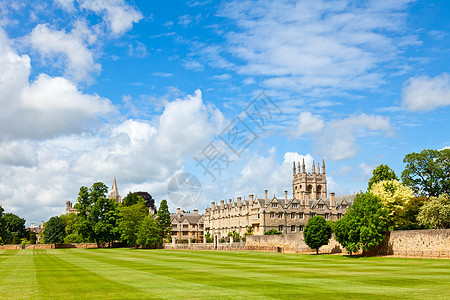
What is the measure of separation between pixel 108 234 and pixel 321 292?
84.6 meters

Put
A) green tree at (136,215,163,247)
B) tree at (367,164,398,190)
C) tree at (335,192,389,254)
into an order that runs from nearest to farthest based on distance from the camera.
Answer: tree at (335,192,389,254), tree at (367,164,398,190), green tree at (136,215,163,247)

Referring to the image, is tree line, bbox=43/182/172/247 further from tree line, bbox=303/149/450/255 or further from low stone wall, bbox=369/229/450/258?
low stone wall, bbox=369/229/450/258

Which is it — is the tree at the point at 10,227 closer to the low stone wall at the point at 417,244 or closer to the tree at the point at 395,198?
the tree at the point at 395,198

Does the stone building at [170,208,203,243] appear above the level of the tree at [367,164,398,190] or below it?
below

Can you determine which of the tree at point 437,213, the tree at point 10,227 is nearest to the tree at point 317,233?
the tree at point 437,213

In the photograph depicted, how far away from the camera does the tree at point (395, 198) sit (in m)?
61.5

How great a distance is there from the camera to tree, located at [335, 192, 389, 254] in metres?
51.2

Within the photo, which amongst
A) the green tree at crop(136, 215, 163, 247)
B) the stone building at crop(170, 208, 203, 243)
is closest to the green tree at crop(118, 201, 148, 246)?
the green tree at crop(136, 215, 163, 247)

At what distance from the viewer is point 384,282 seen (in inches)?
922

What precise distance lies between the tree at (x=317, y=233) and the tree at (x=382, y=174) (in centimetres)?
1707

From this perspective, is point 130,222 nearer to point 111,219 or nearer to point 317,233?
point 111,219

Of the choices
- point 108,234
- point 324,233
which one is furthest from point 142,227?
point 324,233

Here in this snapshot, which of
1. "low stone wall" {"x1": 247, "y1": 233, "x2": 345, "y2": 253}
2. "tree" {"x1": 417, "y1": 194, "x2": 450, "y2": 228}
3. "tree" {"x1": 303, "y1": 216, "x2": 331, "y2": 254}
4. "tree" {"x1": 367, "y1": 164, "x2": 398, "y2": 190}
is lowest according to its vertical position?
"low stone wall" {"x1": 247, "y1": 233, "x2": 345, "y2": 253}

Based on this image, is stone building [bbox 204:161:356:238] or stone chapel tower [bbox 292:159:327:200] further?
stone chapel tower [bbox 292:159:327:200]
